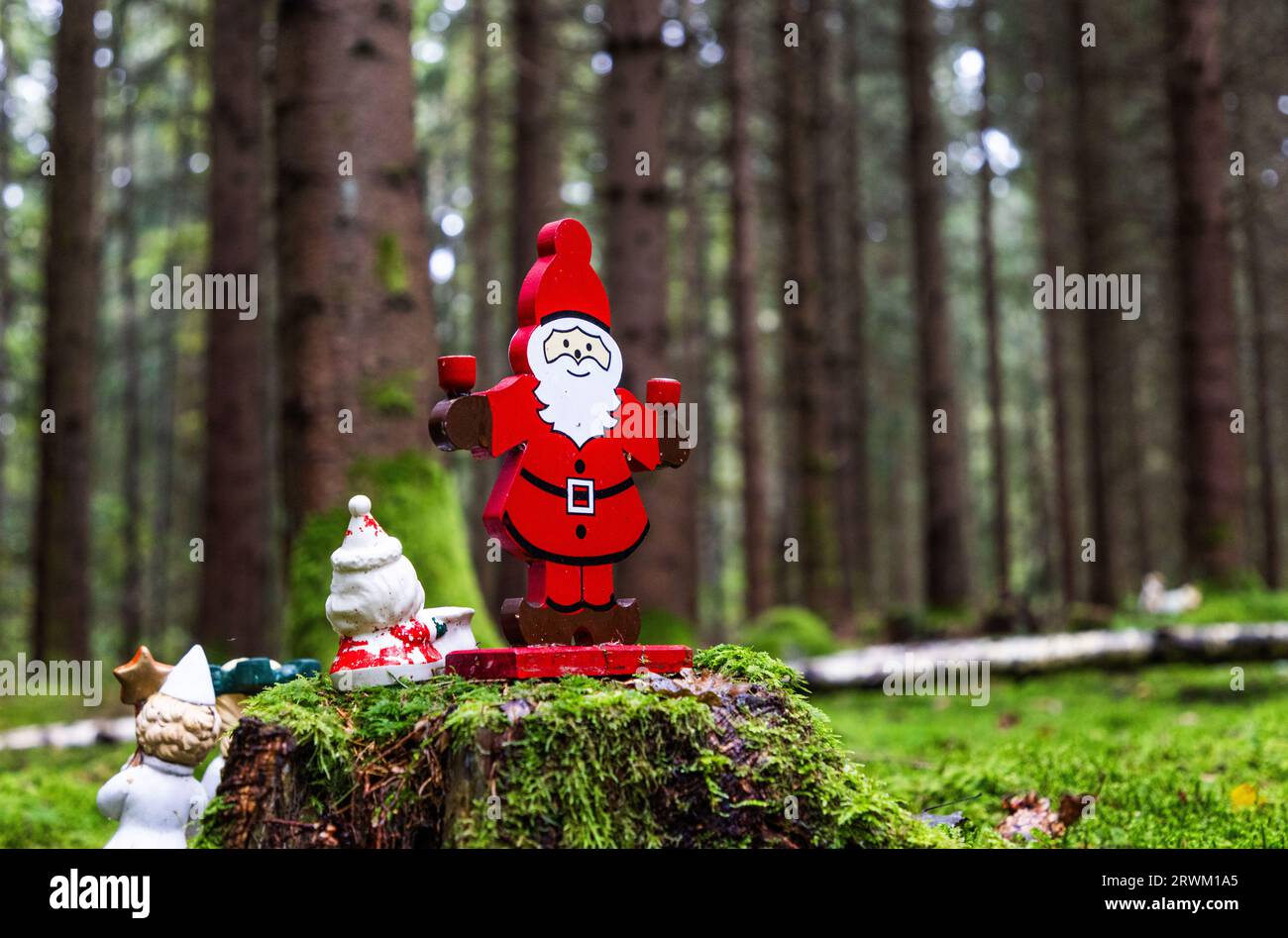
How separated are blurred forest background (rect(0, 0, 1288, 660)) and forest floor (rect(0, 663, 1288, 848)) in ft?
6.75

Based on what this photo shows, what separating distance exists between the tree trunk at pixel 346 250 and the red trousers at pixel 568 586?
2309 mm

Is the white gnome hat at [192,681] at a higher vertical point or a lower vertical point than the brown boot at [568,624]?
lower

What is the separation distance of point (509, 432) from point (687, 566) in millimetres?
6892

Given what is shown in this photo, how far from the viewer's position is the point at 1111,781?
5.52 meters

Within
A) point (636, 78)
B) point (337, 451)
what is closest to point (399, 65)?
point (337, 451)

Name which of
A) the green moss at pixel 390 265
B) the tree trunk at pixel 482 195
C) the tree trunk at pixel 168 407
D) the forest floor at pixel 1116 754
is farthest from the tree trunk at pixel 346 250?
the tree trunk at pixel 168 407

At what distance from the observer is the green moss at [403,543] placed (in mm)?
6188

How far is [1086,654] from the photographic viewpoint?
11.3m

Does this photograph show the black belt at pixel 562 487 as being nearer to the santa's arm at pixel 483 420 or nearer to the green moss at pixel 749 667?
the santa's arm at pixel 483 420

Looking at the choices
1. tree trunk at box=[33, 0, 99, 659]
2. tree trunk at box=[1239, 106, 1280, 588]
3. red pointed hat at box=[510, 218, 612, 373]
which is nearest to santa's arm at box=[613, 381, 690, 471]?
red pointed hat at box=[510, 218, 612, 373]

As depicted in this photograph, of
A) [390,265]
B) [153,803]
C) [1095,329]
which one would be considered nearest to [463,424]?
[153,803]

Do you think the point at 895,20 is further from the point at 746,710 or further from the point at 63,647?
the point at 746,710
